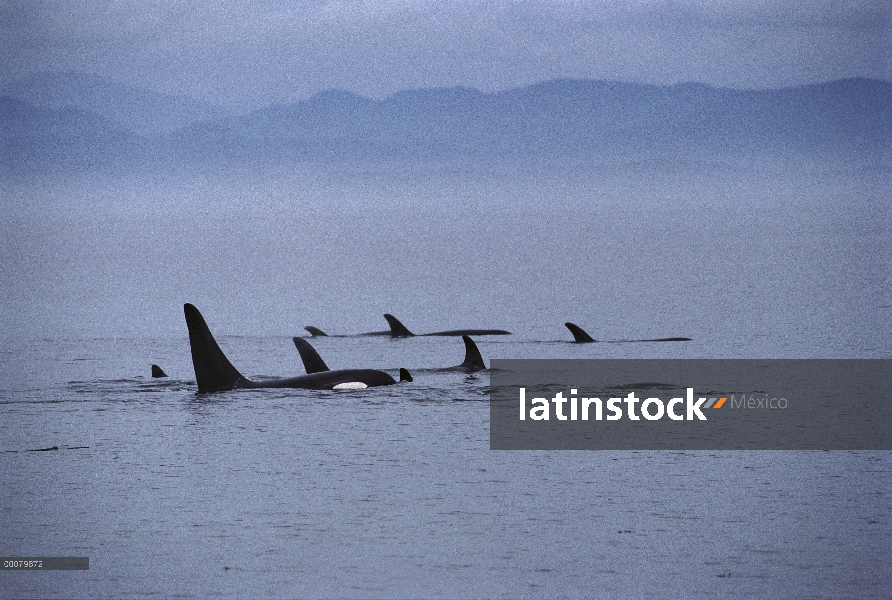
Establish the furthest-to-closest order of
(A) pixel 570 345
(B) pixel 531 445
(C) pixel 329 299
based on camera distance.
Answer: (C) pixel 329 299 < (A) pixel 570 345 < (B) pixel 531 445

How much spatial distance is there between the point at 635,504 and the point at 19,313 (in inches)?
2212

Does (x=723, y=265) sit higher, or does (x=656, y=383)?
(x=723, y=265)

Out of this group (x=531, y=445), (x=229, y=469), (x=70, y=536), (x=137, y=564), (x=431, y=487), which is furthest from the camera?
(x=531, y=445)

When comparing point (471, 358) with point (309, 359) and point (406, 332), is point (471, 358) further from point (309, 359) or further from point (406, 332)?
point (406, 332)

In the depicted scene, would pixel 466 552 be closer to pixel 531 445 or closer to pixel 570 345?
pixel 531 445

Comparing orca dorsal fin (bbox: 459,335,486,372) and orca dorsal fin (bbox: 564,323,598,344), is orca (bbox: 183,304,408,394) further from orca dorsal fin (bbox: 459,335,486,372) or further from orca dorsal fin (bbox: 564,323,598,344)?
orca dorsal fin (bbox: 564,323,598,344)

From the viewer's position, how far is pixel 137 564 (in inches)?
608

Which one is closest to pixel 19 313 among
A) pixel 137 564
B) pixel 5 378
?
pixel 5 378
